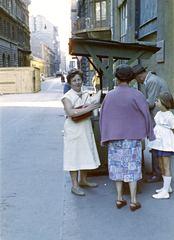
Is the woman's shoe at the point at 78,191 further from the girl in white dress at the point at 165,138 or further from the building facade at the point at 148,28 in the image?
the building facade at the point at 148,28

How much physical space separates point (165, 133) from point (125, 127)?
0.82 meters

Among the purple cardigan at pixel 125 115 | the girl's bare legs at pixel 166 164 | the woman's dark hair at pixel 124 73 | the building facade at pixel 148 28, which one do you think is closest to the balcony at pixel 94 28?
the building facade at pixel 148 28

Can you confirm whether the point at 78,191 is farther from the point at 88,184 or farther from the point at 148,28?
the point at 148,28

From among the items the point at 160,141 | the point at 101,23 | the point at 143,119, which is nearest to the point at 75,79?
the point at 143,119

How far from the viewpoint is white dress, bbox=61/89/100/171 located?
14.1 feet

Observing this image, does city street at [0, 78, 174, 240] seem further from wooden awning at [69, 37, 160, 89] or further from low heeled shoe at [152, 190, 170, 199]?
wooden awning at [69, 37, 160, 89]

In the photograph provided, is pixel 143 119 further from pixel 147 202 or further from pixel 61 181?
pixel 61 181

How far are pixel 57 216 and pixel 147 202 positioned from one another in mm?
1191

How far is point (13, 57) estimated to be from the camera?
45.4 meters

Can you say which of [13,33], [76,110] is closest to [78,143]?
[76,110]

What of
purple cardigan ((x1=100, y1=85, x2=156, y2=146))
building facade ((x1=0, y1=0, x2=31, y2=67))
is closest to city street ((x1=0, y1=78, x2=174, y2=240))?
purple cardigan ((x1=100, y1=85, x2=156, y2=146))

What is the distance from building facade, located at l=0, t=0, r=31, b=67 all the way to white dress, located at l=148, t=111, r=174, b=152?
36919 millimetres

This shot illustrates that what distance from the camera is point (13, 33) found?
154ft

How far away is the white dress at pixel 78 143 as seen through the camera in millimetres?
4312
